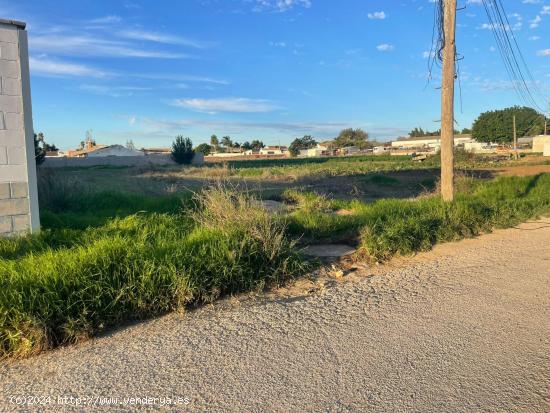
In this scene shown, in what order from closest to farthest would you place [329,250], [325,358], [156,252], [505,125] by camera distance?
[325,358] < [156,252] < [329,250] < [505,125]

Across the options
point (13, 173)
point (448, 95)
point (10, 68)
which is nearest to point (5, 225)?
point (13, 173)

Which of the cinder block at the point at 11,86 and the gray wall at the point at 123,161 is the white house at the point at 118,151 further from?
the cinder block at the point at 11,86

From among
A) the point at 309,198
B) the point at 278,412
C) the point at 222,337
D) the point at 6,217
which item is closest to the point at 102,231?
the point at 6,217

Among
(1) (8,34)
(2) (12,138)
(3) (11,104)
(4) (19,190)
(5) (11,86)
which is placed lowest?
(4) (19,190)

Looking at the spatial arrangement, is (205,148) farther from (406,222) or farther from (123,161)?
(406,222)

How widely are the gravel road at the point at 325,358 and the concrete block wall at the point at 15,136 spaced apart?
3.64 metres

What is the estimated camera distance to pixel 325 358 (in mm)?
3836

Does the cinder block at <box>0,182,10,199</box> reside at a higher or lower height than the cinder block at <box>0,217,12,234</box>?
higher

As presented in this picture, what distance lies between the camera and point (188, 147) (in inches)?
2601

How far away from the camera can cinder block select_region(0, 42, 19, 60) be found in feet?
22.1

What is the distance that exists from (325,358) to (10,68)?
612 cm

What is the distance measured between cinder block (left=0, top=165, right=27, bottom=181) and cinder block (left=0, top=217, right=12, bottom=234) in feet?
1.88

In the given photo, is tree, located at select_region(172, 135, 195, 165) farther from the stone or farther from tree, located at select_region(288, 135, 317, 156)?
tree, located at select_region(288, 135, 317, 156)

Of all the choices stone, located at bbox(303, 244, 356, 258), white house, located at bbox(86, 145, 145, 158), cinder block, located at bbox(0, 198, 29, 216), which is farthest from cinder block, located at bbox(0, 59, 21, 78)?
white house, located at bbox(86, 145, 145, 158)
